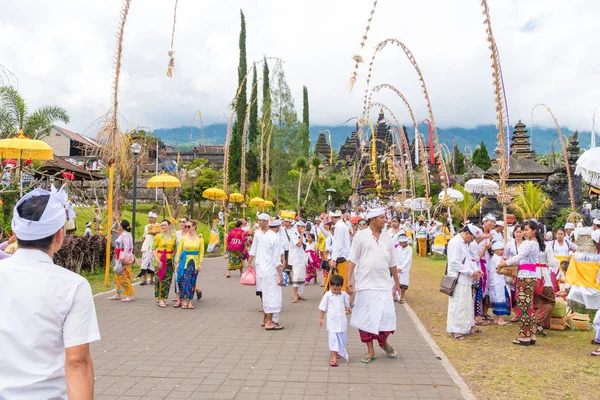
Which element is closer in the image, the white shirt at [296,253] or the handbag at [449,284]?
the handbag at [449,284]

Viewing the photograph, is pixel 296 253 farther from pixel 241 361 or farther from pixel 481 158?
pixel 481 158

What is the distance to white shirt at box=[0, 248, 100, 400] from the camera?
2049mm

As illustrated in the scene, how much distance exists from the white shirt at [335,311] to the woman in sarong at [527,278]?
2.86 metres

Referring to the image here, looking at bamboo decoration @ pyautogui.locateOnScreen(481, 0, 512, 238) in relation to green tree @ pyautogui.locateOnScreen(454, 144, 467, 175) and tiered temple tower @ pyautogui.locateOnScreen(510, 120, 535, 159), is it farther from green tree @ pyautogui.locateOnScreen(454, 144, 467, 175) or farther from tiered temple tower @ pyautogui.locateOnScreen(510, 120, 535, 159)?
green tree @ pyautogui.locateOnScreen(454, 144, 467, 175)

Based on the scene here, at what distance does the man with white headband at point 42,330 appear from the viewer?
205 cm

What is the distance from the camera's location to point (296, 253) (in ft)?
37.9

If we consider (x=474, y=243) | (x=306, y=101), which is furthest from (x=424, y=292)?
(x=306, y=101)

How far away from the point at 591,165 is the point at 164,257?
7.83 metres

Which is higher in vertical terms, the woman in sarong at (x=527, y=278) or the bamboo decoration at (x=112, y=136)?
the bamboo decoration at (x=112, y=136)

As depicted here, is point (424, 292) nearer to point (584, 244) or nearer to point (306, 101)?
point (584, 244)

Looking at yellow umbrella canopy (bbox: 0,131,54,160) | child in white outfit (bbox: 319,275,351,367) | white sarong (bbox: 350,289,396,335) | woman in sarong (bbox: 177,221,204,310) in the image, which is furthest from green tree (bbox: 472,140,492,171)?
child in white outfit (bbox: 319,275,351,367)

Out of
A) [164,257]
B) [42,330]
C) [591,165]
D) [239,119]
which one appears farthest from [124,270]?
[239,119]

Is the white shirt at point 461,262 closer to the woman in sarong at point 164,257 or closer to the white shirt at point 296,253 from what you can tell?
the white shirt at point 296,253

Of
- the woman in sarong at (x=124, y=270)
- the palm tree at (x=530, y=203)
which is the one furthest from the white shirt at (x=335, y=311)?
the palm tree at (x=530, y=203)
